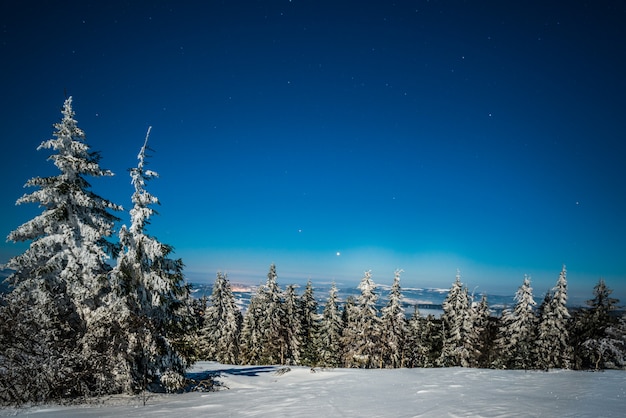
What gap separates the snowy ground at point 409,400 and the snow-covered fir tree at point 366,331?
61.5ft

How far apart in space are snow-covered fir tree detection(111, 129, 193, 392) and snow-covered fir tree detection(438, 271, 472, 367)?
32646mm

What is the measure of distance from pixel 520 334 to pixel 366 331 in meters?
16.5

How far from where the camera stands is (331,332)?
41.3m

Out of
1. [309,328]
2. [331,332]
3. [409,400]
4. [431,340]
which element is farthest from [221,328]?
[409,400]

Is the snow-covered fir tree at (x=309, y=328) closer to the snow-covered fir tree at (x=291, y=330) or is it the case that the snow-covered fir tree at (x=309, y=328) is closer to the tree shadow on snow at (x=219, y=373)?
the snow-covered fir tree at (x=291, y=330)

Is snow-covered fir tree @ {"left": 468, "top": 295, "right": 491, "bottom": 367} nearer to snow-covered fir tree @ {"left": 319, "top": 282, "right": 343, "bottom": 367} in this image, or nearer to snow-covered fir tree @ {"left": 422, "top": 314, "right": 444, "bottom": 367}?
snow-covered fir tree @ {"left": 422, "top": 314, "right": 444, "bottom": 367}

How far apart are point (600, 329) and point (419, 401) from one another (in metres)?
29.1

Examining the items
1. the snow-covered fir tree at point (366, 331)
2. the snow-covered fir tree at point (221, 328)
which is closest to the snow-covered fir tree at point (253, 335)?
the snow-covered fir tree at point (221, 328)

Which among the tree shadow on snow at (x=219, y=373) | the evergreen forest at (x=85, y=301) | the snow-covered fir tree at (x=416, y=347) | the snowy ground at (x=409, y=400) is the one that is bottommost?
the snow-covered fir tree at (x=416, y=347)

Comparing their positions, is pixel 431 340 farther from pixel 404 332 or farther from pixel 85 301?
pixel 85 301

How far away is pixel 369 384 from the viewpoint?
52.1 feet

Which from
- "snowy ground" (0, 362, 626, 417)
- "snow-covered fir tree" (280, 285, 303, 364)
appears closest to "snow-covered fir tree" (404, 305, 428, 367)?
"snow-covered fir tree" (280, 285, 303, 364)

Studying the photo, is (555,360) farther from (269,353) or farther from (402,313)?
(269,353)

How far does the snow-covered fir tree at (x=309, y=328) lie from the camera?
4156 cm
